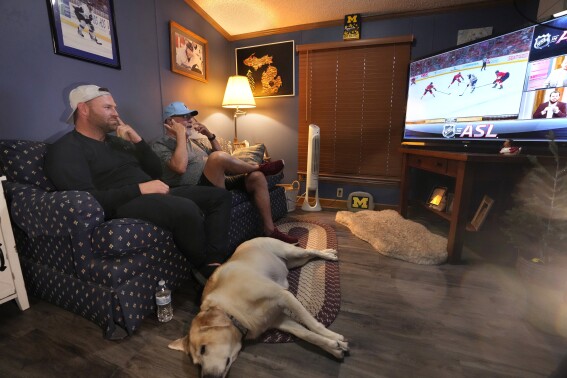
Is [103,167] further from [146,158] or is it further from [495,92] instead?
[495,92]

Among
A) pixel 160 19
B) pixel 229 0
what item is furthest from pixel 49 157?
pixel 229 0

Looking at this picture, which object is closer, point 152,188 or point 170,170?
point 152,188

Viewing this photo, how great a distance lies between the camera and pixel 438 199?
252cm

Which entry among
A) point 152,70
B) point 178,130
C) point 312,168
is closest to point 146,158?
point 178,130

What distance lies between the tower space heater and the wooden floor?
161 centimetres

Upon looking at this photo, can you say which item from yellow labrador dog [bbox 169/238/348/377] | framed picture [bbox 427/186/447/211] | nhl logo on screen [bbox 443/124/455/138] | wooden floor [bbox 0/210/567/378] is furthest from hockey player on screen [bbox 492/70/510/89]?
yellow labrador dog [bbox 169/238/348/377]

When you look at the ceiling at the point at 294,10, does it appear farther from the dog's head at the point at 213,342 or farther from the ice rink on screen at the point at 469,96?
the dog's head at the point at 213,342

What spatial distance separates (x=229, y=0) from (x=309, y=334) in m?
3.00

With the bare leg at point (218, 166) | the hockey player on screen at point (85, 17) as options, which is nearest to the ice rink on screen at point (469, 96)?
the bare leg at point (218, 166)

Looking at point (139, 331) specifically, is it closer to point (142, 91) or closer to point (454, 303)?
point (454, 303)

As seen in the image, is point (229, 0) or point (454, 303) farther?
point (229, 0)

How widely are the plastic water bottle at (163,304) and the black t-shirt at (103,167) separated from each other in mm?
421

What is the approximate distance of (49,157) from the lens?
1.29 meters

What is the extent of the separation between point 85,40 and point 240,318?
202 centimetres
